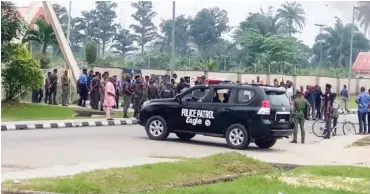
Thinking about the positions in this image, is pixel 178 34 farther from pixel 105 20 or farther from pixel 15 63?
pixel 15 63

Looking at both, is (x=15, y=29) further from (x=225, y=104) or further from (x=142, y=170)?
(x=142, y=170)

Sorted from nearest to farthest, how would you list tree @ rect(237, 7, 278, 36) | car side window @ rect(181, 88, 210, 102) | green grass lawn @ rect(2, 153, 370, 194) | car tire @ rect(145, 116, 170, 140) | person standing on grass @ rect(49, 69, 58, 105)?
1. green grass lawn @ rect(2, 153, 370, 194)
2. car side window @ rect(181, 88, 210, 102)
3. car tire @ rect(145, 116, 170, 140)
4. person standing on grass @ rect(49, 69, 58, 105)
5. tree @ rect(237, 7, 278, 36)

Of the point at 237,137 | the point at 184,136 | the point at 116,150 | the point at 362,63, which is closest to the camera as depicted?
the point at 116,150

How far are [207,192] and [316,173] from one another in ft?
10.8

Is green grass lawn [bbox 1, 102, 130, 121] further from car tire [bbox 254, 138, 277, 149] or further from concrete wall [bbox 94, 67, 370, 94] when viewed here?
concrete wall [bbox 94, 67, 370, 94]

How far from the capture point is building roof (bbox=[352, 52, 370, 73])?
79500mm

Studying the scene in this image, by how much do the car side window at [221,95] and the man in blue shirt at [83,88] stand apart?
13.4 meters

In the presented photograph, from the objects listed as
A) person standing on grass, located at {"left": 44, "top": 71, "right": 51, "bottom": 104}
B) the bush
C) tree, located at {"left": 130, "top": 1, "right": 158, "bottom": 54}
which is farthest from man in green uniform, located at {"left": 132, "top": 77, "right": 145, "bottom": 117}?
tree, located at {"left": 130, "top": 1, "right": 158, "bottom": 54}

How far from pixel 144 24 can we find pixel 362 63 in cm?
2384

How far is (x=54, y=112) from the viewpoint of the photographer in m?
27.9

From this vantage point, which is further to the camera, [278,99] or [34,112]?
[34,112]

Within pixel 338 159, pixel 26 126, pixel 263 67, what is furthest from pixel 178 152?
pixel 263 67

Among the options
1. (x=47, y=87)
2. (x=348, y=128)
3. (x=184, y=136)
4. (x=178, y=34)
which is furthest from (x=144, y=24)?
(x=184, y=136)

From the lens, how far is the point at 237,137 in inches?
693
